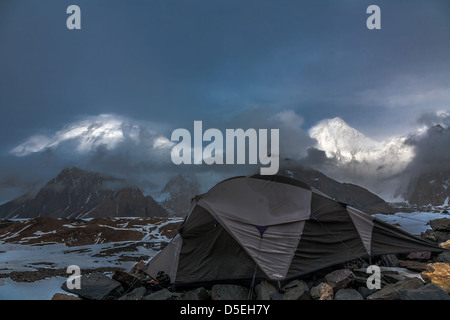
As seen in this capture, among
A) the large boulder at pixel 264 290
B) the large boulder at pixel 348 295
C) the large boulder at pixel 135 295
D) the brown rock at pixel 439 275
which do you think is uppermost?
the brown rock at pixel 439 275

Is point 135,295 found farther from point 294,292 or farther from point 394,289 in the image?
point 394,289

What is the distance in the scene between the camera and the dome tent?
30.9ft

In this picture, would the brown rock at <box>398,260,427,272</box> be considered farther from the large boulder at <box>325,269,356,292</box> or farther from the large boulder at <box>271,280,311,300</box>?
the large boulder at <box>271,280,311,300</box>

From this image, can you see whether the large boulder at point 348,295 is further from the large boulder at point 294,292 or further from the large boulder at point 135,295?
the large boulder at point 135,295

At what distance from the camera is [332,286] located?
26.6ft

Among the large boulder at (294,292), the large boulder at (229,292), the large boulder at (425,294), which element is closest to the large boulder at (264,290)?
the large boulder at (294,292)

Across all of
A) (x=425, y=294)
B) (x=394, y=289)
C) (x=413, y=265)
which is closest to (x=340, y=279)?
(x=394, y=289)

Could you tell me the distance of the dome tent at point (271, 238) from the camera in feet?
30.9

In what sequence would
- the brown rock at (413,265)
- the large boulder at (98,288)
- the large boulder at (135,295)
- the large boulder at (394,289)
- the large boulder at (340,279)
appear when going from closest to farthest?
1. the large boulder at (394,289)
2. the large boulder at (340,279)
3. the large boulder at (135,295)
4. the large boulder at (98,288)
5. the brown rock at (413,265)

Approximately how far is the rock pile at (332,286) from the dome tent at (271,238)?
377 millimetres

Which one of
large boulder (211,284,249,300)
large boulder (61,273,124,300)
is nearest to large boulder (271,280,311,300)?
large boulder (211,284,249,300)

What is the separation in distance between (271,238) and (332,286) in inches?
101
